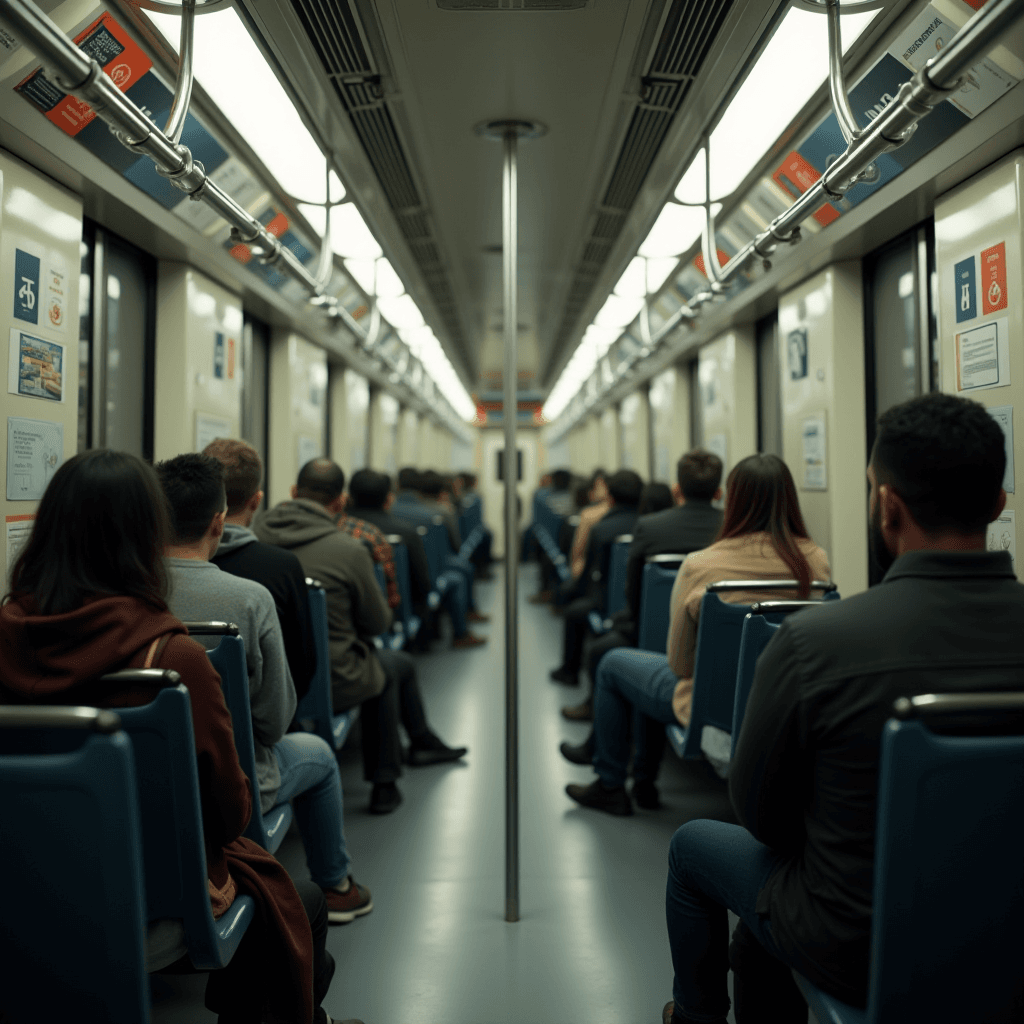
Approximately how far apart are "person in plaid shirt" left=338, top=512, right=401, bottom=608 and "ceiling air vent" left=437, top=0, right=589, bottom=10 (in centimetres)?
196

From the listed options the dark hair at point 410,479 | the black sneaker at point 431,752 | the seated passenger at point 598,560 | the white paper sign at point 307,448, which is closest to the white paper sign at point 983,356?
the black sneaker at point 431,752

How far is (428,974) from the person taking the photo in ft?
6.91

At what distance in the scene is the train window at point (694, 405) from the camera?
6861 mm

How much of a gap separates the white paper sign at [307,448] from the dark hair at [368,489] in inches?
44.1

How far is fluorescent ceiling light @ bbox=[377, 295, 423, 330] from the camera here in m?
6.08

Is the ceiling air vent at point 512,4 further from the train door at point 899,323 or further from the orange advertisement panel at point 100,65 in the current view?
the train door at point 899,323

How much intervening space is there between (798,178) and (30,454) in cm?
297

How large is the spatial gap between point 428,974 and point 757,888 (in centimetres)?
107

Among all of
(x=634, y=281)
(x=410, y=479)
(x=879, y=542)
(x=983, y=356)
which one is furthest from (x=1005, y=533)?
(x=410, y=479)

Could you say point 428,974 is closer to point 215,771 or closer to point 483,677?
point 215,771

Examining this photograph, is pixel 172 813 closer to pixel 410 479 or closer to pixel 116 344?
pixel 116 344

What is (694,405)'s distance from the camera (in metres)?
7.00

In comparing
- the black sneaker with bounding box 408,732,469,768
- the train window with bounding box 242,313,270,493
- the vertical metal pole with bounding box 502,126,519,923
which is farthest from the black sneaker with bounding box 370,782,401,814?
the train window with bounding box 242,313,270,493

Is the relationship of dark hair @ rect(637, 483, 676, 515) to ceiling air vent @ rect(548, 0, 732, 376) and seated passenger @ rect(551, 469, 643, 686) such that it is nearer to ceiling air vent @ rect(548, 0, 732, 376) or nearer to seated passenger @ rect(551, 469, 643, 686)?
seated passenger @ rect(551, 469, 643, 686)
